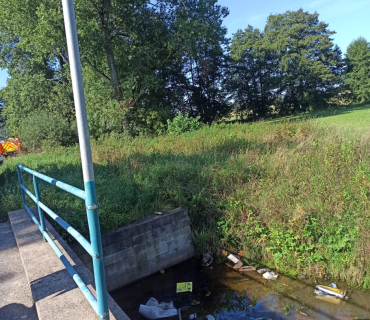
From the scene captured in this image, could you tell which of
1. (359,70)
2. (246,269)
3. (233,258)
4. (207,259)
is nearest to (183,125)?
(207,259)

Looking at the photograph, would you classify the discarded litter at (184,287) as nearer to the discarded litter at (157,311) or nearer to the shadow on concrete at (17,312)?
the discarded litter at (157,311)

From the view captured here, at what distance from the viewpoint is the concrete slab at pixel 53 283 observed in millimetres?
2455

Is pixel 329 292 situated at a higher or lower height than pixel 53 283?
lower

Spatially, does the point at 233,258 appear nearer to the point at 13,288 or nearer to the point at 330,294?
the point at 330,294

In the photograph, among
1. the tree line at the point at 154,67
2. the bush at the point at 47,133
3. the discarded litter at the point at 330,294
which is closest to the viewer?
the discarded litter at the point at 330,294

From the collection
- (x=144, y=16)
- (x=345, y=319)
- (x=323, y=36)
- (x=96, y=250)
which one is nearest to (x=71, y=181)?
(x=96, y=250)

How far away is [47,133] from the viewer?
17.0 metres

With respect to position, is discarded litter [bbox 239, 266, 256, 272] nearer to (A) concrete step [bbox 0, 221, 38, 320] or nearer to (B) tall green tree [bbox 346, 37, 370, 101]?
(A) concrete step [bbox 0, 221, 38, 320]

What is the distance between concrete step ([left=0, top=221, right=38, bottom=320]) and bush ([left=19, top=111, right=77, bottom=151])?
541 inches

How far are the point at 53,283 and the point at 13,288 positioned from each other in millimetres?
546

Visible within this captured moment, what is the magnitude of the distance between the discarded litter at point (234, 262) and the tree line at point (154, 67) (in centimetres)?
1236

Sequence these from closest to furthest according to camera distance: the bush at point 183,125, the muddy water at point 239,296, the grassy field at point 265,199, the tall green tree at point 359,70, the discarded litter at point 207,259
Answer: the muddy water at point 239,296, the grassy field at point 265,199, the discarded litter at point 207,259, the bush at point 183,125, the tall green tree at point 359,70

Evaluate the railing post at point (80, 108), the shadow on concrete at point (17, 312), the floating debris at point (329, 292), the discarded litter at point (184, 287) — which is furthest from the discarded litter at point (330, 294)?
the railing post at point (80, 108)

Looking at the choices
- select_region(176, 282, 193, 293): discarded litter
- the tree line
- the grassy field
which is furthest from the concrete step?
the tree line
